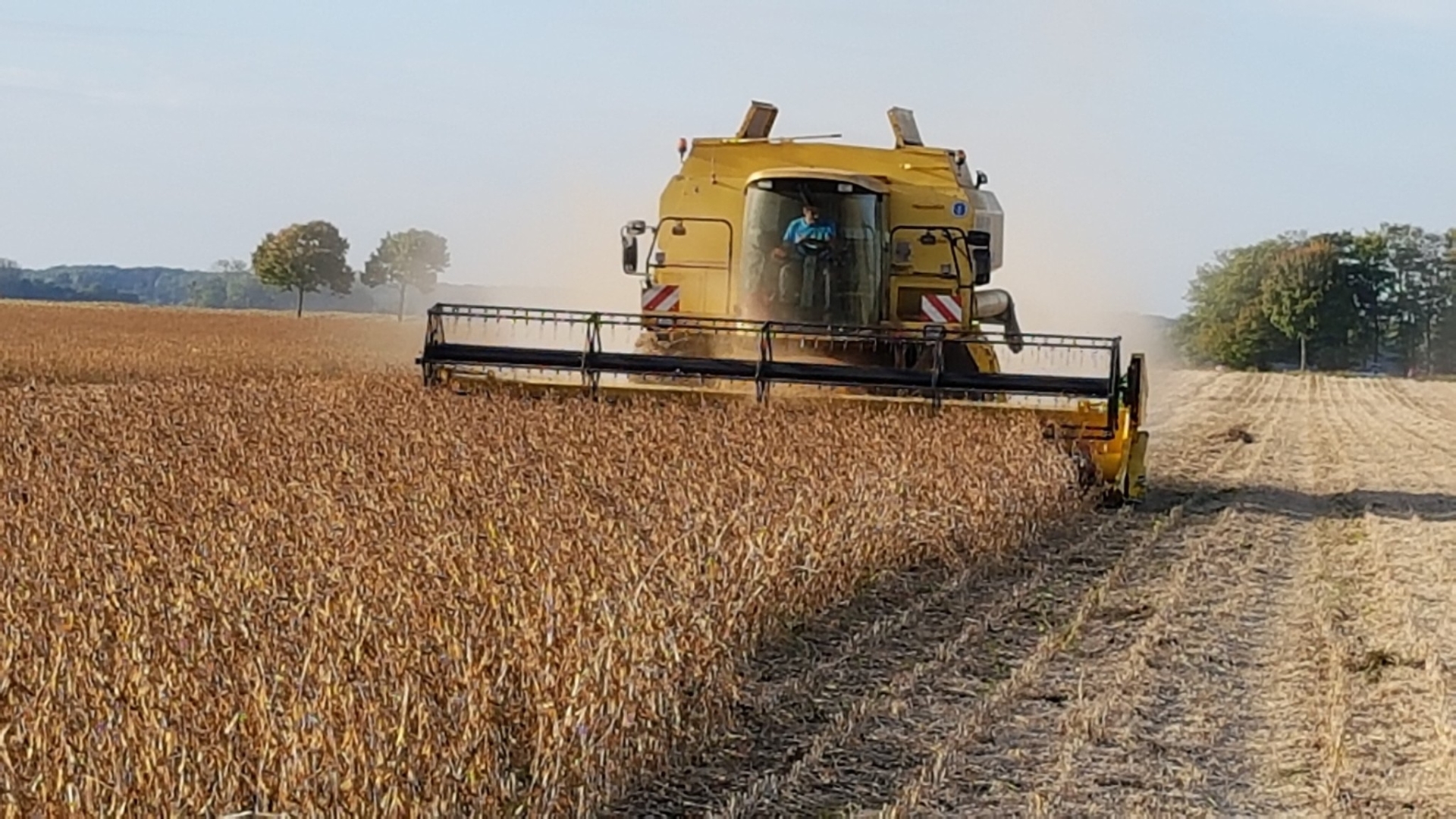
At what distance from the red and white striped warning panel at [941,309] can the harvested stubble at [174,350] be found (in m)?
7.93

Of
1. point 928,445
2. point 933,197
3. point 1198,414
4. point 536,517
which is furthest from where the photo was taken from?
point 1198,414

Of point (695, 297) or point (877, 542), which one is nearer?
point (877, 542)

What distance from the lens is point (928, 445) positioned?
10.0 meters

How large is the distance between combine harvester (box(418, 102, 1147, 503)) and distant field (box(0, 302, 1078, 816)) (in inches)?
17.3

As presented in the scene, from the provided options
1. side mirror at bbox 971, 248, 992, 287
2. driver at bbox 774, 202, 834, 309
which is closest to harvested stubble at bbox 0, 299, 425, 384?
driver at bbox 774, 202, 834, 309

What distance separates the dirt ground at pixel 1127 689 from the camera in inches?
194

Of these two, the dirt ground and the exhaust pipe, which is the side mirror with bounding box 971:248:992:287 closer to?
the exhaust pipe

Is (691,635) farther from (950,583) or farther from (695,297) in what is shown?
(695,297)

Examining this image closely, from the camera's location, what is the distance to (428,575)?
223 inches

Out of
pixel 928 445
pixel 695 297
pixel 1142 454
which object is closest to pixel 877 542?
pixel 928 445

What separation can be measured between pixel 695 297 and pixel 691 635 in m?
7.83

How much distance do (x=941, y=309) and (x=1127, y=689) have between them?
684cm

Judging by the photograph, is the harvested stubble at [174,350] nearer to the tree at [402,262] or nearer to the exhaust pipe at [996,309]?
the exhaust pipe at [996,309]

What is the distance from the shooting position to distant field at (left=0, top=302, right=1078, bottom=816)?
12.8ft
